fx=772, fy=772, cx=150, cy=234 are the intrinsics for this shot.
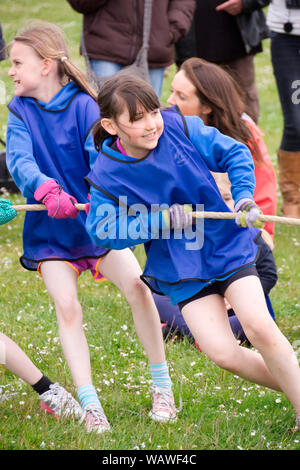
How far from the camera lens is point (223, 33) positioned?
6762mm

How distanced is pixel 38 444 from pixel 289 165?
13.0 feet

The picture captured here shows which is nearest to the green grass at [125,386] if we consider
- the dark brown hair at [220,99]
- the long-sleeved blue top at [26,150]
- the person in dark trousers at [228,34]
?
the long-sleeved blue top at [26,150]

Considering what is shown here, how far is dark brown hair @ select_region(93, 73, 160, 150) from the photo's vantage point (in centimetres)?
321

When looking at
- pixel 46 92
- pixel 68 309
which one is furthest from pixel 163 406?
pixel 46 92

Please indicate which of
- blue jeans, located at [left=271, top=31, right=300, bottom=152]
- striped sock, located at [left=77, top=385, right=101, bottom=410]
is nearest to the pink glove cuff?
striped sock, located at [left=77, top=385, right=101, bottom=410]

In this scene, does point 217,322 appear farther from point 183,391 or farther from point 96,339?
point 96,339

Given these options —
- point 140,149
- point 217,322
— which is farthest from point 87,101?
point 217,322

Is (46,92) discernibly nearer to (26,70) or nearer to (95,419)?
(26,70)

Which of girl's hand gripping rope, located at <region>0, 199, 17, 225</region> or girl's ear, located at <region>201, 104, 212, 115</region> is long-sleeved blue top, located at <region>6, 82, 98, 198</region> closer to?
girl's hand gripping rope, located at <region>0, 199, 17, 225</region>

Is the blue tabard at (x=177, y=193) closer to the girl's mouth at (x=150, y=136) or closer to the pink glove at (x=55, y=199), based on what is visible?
the girl's mouth at (x=150, y=136)

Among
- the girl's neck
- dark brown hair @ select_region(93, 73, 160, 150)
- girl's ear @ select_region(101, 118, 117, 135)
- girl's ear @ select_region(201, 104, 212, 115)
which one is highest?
dark brown hair @ select_region(93, 73, 160, 150)

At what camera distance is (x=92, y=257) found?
373 centimetres

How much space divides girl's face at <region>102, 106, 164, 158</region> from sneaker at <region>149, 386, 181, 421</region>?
3.77 ft

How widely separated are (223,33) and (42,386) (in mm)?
4174
